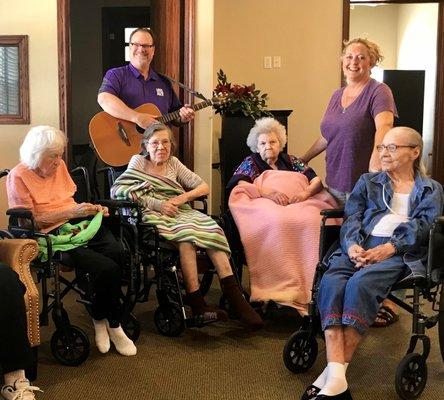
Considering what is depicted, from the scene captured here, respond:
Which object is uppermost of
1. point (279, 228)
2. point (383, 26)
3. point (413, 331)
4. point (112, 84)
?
point (383, 26)

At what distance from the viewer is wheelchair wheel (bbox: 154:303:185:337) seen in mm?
3091

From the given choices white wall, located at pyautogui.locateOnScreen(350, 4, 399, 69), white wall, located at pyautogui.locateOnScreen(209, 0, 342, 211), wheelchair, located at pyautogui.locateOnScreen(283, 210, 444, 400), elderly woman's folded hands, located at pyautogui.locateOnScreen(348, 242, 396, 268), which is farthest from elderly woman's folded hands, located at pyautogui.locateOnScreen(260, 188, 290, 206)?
white wall, located at pyautogui.locateOnScreen(350, 4, 399, 69)

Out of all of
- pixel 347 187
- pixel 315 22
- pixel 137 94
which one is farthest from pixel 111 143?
pixel 315 22

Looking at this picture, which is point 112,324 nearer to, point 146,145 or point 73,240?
point 73,240

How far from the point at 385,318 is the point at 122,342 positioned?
1.39m

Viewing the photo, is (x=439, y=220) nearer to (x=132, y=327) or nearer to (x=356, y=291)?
(x=356, y=291)

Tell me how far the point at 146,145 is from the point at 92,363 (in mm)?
1142

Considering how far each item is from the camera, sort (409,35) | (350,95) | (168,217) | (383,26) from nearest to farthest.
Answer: (168,217) < (350,95) < (409,35) < (383,26)

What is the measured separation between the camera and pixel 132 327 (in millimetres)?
3068

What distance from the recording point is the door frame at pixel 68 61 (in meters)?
4.31

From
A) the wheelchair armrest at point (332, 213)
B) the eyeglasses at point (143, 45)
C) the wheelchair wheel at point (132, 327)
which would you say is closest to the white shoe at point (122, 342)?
the wheelchair wheel at point (132, 327)

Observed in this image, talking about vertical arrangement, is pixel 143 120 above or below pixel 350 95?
below

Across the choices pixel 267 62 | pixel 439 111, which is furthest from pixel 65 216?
pixel 439 111

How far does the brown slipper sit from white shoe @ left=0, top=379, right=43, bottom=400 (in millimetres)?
1801
